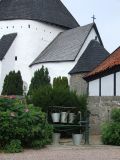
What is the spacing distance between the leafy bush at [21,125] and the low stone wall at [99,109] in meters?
5.85

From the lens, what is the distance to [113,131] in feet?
48.8

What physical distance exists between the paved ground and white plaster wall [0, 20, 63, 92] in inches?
1257

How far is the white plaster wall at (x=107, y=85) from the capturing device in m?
23.7

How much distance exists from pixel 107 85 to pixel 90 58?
14.6 metres

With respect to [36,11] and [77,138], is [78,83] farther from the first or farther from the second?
[77,138]

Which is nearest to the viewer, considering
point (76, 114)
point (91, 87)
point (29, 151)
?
point (29, 151)

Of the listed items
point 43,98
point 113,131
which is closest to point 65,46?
point 43,98

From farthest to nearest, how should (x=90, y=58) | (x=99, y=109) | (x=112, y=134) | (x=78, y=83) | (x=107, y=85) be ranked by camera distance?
1. (x=90, y=58)
2. (x=78, y=83)
3. (x=107, y=85)
4. (x=99, y=109)
5. (x=112, y=134)

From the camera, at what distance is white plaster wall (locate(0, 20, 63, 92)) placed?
1797 inches

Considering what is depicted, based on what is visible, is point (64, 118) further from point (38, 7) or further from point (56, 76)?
point (38, 7)

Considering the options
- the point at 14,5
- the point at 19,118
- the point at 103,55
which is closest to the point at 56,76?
the point at 103,55

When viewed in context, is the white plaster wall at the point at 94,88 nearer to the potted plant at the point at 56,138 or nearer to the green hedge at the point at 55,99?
the green hedge at the point at 55,99

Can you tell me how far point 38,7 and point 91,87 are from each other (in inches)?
892

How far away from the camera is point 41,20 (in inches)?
1807
